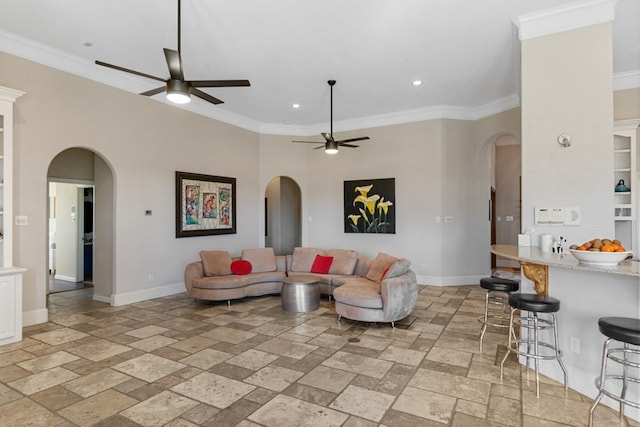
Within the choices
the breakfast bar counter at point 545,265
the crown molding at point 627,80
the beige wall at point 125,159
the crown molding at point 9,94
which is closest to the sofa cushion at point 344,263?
the beige wall at point 125,159

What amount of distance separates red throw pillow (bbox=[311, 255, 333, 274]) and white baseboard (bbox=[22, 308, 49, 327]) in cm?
394

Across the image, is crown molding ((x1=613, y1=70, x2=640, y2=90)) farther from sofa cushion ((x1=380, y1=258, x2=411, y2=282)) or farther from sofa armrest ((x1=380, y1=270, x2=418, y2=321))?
sofa armrest ((x1=380, y1=270, x2=418, y2=321))

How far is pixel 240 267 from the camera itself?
6035mm

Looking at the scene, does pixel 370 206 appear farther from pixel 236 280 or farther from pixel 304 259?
pixel 236 280

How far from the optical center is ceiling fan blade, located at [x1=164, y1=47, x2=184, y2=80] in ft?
10.2

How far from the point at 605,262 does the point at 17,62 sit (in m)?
6.59

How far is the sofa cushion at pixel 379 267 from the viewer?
5.37 m

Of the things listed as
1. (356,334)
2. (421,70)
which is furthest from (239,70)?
(356,334)

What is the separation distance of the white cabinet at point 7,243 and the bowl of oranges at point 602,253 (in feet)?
18.2

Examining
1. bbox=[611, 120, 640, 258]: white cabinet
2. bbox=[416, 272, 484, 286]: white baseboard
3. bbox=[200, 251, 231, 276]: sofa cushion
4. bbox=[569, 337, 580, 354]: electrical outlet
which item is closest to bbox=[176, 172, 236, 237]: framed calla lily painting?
bbox=[200, 251, 231, 276]: sofa cushion

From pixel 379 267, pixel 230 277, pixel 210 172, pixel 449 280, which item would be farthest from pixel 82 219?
pixel 449 280

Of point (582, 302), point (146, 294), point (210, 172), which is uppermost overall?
point (210, 172)

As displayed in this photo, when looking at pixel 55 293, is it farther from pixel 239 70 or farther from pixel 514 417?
pixel 514 417

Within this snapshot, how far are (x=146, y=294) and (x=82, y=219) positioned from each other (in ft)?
10.3
